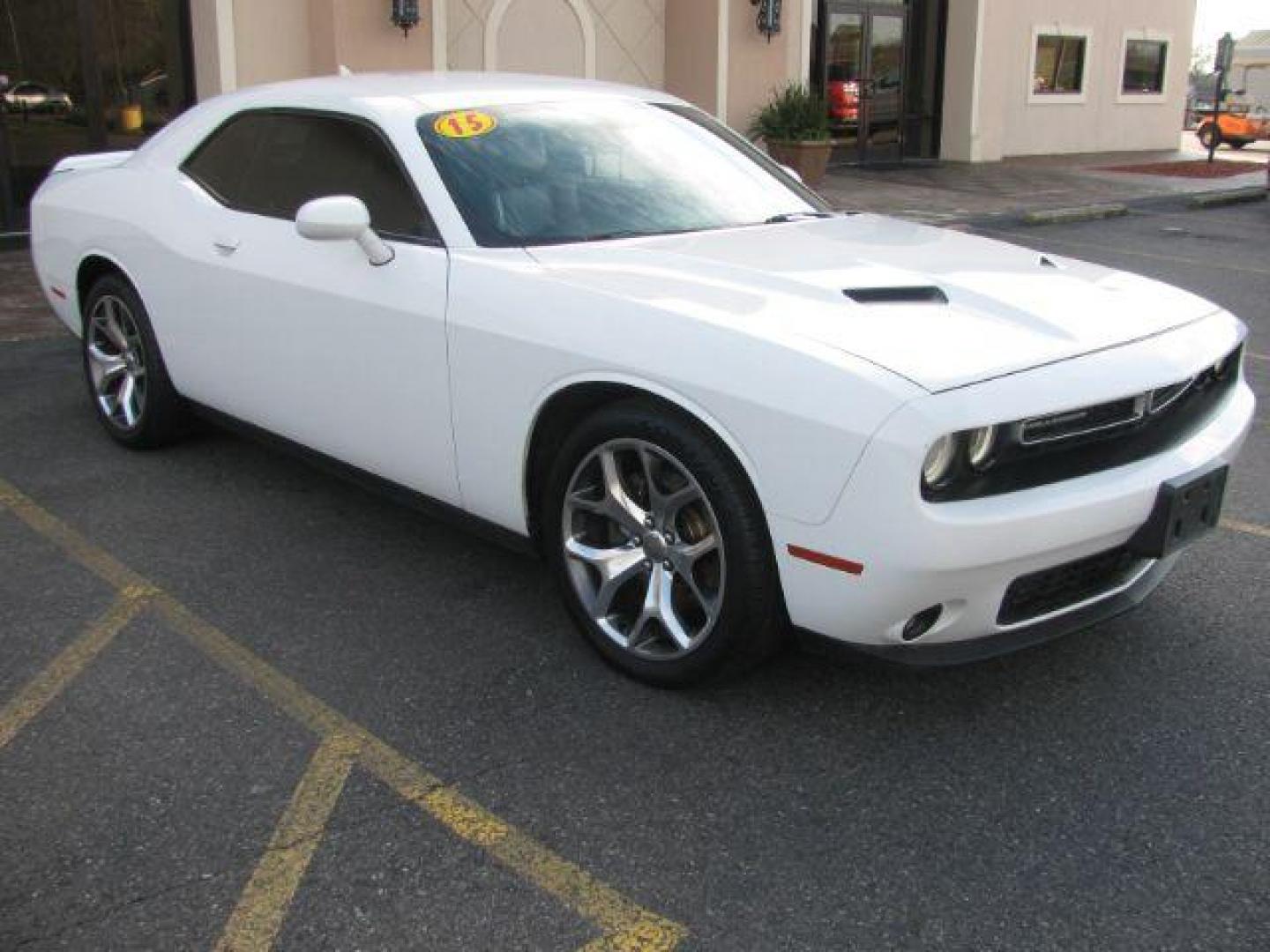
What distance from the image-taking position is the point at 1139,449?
10.2 ft

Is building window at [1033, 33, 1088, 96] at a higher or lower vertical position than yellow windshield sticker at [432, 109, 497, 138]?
higher

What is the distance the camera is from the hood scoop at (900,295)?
3.23 meters

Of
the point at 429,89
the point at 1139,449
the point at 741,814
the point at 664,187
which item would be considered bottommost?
the point at 741,814

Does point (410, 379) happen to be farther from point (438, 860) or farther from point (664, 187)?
point (438, 860)

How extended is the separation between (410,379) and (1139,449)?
2.02 meters

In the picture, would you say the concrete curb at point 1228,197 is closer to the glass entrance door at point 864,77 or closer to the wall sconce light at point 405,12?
the glass entrance door at point 864,77

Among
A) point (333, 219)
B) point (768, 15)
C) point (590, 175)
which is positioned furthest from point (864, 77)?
point (333, 219)

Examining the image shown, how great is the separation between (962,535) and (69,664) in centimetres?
242

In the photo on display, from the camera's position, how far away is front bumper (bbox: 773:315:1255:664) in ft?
9.00

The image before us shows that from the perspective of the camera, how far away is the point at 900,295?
3.28m

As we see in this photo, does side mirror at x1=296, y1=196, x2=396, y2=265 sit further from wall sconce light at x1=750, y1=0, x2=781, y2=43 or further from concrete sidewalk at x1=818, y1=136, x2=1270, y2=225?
wall sconce light at x1=750, y1=0, x2=781, y2=43

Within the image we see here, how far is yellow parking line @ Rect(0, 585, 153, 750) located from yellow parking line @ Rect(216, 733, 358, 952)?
0.79 metres

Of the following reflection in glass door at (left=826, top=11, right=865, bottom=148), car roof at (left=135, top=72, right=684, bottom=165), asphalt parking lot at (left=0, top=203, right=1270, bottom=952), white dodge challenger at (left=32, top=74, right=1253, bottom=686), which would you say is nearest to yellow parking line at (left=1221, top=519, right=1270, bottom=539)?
asphalt parking lot at (left=0, top=203, right=1270, bottom=952)

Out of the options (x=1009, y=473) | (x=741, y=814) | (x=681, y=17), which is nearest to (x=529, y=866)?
(x=741, y=814)
